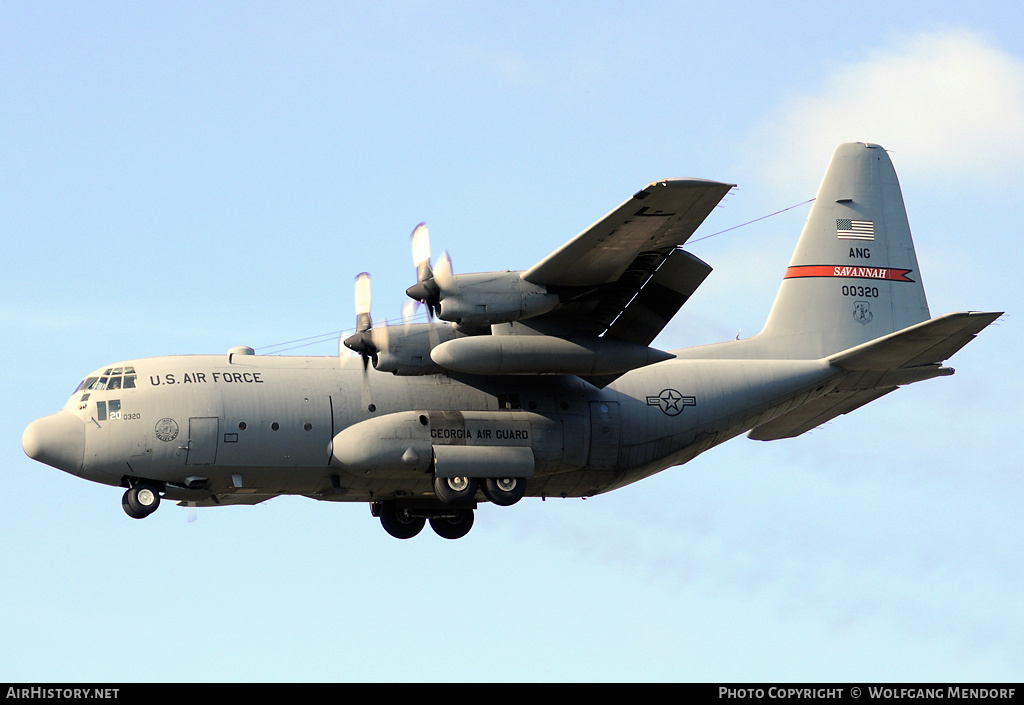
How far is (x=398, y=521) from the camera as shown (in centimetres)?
2253

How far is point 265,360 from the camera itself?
21.1 meters

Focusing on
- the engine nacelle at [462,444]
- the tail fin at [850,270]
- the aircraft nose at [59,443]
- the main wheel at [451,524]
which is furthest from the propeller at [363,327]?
the tail fin at [850,270]

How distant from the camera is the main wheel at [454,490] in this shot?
805 inches

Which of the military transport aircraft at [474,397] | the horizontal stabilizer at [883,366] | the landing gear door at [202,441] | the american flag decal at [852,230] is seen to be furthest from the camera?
the american flag decal at [852,230]

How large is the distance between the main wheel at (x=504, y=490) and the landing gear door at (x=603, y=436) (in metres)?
1.37

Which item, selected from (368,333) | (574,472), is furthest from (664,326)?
(368,333)

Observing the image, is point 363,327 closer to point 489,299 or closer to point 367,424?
point 367,424

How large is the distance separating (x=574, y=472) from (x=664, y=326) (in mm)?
2696

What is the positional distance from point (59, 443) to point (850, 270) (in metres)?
13.1

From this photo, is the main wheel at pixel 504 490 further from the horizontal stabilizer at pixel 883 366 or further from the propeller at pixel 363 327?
the horizontal stabilizer at pixel 883 366

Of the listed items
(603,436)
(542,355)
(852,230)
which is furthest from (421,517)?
(852,230)
